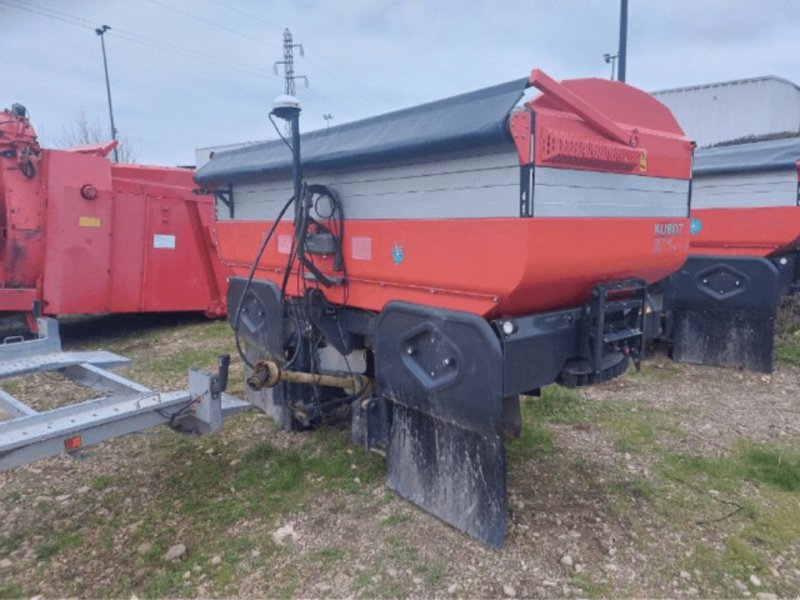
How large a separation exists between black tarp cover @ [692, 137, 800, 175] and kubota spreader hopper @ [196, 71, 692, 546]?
234cm

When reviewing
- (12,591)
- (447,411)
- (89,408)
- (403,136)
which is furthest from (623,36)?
(12,591)

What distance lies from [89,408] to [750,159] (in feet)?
16.9

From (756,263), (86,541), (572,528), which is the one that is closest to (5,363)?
(86,541)

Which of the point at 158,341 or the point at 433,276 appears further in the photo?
the point at 158,341

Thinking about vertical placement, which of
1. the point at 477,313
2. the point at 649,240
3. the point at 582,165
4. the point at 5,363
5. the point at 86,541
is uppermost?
the point at 582,165

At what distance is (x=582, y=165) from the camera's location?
2.39m

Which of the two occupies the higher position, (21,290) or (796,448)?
(21,290)

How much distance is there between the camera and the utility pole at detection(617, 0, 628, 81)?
7.43m

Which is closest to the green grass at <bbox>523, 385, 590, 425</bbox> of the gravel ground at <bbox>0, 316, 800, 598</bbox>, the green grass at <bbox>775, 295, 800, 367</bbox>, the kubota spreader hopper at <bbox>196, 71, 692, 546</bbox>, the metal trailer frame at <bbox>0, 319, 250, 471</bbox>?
the gravel ground at <bbox>0, 316, 800, 598</bbox>

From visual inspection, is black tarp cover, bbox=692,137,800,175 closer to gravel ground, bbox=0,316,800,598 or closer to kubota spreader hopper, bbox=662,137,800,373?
kubota spreader hopper, bbox=662,137,800,373

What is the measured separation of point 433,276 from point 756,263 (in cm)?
351

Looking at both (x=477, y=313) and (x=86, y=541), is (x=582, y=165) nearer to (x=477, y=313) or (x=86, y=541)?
(x=477, y=313)

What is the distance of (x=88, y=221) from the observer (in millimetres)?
5750

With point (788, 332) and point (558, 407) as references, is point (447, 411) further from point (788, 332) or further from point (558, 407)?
point (788, 332)
